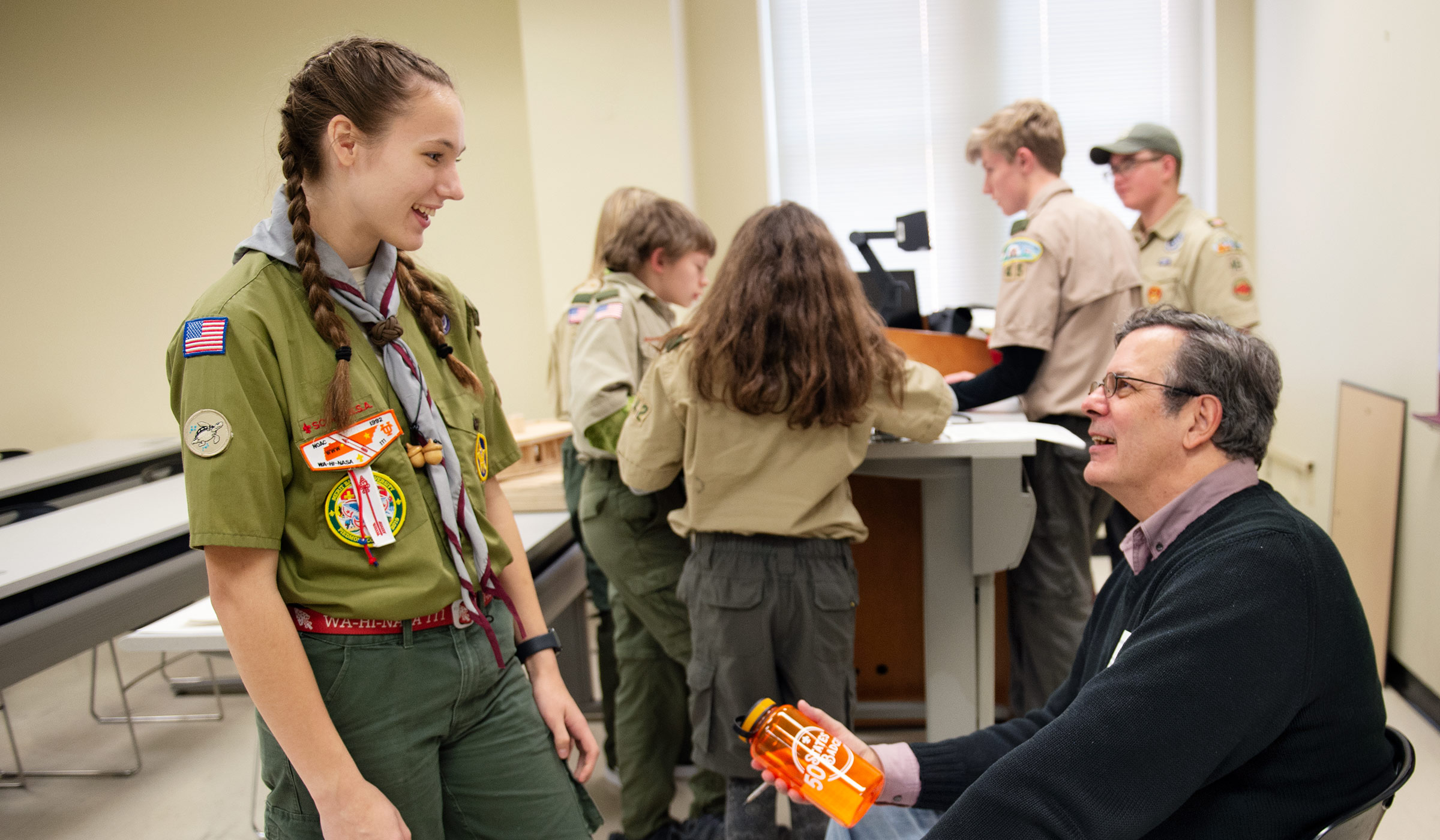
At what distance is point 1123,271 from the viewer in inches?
89.5

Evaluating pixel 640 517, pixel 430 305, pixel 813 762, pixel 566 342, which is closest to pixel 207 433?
pixel 430 305

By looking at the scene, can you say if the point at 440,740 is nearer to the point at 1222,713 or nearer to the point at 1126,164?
the point at 1222,713

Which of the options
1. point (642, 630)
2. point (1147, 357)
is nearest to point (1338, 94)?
point (1147, 357)

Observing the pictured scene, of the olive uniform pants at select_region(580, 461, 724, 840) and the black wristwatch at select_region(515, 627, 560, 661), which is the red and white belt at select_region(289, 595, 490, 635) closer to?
the black wristwatch at select_region(515, 627, 560, 661)

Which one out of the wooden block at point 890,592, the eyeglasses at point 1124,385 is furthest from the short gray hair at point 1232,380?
the wooden block at point 890,592

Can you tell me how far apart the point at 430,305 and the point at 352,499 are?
Result: 294mm

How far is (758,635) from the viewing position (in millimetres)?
1794

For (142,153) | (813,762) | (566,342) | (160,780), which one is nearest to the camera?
(813,762)

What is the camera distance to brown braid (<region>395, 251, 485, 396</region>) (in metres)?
1.14

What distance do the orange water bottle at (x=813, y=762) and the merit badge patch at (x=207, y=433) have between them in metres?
0.70

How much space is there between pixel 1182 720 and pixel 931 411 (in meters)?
0.94

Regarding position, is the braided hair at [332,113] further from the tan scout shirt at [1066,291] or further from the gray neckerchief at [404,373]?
the tan scout shirt at [1066,291]

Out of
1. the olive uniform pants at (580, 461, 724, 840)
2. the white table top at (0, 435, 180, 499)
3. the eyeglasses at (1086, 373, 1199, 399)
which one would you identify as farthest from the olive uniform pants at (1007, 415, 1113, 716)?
the white table top at (0, 435, 180, 499)

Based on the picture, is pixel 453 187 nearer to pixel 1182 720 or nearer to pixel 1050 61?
pixel 1182 720
